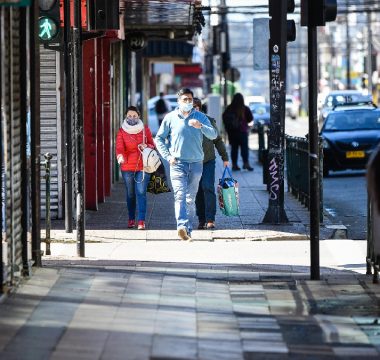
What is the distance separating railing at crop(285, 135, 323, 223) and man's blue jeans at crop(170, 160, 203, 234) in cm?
377

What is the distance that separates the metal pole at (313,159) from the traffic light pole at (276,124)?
528 centimetres

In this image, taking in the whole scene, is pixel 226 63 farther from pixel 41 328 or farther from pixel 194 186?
pixel 41 328

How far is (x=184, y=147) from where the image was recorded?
54.1ft

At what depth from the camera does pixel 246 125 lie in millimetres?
31672

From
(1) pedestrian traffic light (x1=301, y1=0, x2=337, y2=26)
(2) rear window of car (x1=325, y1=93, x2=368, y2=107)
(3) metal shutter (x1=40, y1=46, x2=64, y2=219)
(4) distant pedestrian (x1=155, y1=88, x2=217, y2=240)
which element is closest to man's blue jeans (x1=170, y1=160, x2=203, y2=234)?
(4) distant pedestrian (x1=155, y1=88, x2=217, y2=240)

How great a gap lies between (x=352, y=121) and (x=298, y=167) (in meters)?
10.6

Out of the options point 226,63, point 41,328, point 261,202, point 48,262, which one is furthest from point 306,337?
point 226,63

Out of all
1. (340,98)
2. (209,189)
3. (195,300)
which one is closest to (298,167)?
(209,189)

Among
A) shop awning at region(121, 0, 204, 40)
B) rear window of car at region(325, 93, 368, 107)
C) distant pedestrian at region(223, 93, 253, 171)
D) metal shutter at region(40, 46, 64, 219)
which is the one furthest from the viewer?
rear window of car at region(325, 93, 368, 107)

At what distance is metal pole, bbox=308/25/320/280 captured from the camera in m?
12.6

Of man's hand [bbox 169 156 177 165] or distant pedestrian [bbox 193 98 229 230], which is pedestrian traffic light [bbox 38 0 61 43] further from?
distant pedestrian [bbox 193 98 229 230]

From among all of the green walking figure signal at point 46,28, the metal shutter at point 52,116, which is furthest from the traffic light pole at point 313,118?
the metal shutter at point 52,116

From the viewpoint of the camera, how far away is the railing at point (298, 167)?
813 inches

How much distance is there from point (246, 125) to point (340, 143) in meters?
2.20
